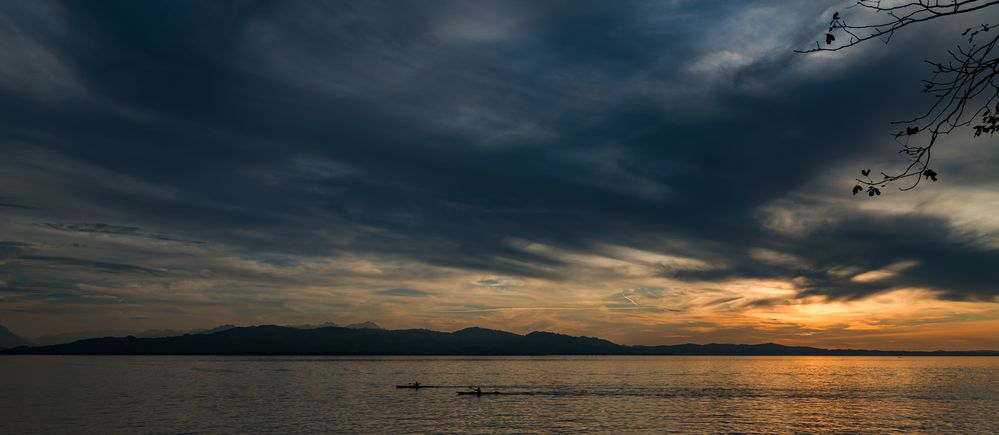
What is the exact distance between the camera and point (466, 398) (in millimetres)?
A: 143875

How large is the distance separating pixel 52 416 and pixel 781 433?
106579mm

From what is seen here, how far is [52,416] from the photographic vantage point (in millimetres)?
102875

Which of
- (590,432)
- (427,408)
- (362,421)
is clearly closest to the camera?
(590,432)

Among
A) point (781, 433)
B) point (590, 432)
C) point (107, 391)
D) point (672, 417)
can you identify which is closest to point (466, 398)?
point (672, 417)

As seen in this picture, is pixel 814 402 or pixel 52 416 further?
pixel 814 402

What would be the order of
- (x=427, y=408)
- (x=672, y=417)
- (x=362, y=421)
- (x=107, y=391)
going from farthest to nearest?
(x=107, y=391)
(x=427, y=408)
(x=672, y=417)
(x=362, y=421)

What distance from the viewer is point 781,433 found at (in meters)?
86.4

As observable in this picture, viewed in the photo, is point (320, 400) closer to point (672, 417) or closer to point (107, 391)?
point (107, 391)

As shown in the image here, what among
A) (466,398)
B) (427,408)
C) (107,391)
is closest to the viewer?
(427,408)

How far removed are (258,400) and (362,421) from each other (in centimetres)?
4816

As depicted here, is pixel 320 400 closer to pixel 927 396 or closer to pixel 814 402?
pixel 814 402

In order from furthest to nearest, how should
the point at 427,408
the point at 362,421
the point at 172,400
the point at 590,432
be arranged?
the point at 172,400 < the point at 427,408 < the point at 362,421 < the point at 590,432

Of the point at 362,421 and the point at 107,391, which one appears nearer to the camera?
the point at 362,421

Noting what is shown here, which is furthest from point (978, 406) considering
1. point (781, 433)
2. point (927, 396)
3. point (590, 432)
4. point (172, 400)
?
point (172, 400)
